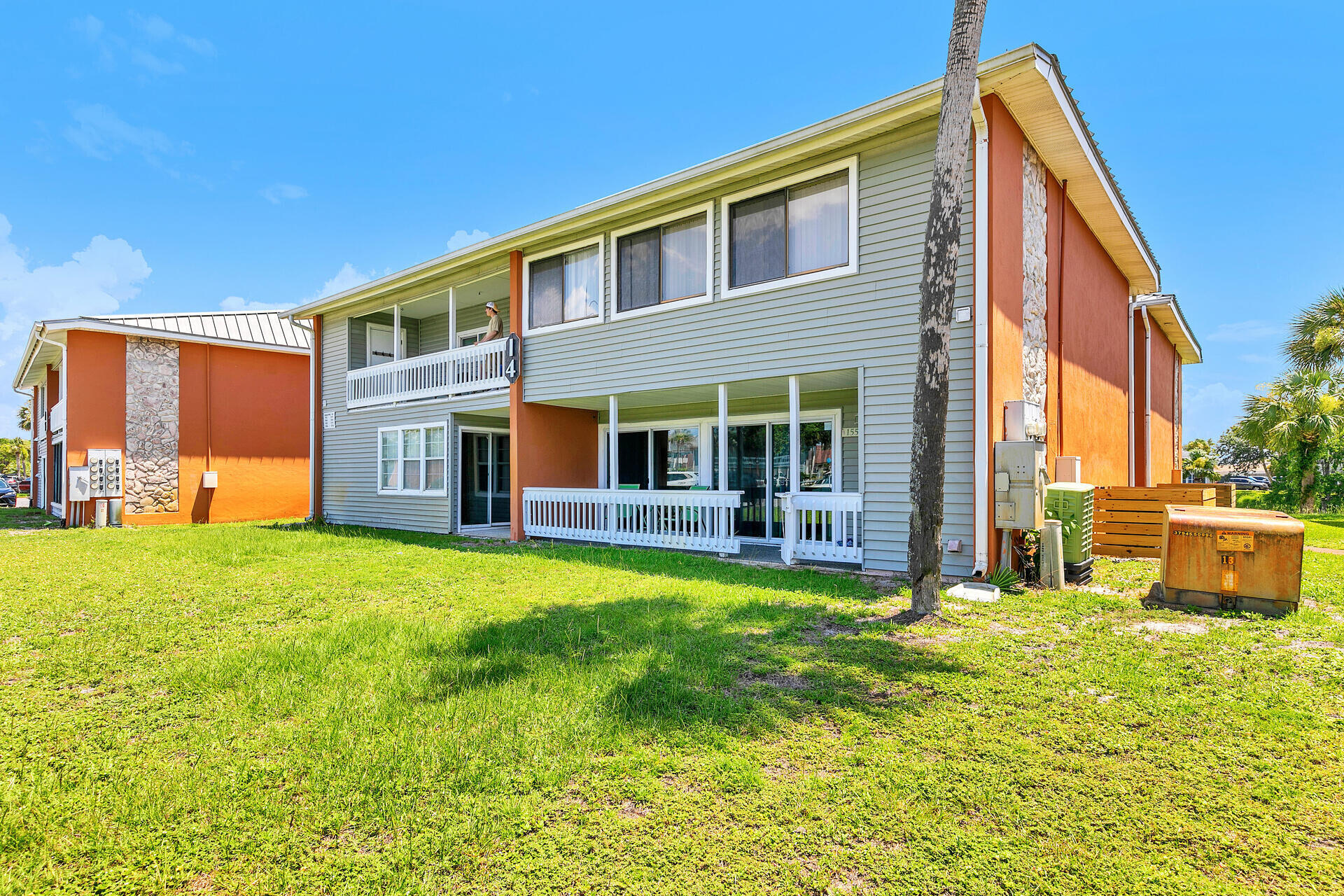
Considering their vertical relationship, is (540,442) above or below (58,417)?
below

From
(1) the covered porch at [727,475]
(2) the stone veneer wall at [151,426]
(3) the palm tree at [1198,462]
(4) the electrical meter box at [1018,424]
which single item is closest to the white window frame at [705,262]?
(1) the covered porch at [727,475]

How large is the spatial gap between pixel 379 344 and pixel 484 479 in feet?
15.8

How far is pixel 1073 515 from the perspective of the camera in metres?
7.11

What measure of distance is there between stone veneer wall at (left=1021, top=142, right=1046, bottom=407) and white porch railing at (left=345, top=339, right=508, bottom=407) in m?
8.52

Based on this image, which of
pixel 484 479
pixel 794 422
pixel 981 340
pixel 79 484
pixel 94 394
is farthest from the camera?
pixel 94 394

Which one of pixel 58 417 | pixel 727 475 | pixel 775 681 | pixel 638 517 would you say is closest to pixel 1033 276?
pixel 727 475

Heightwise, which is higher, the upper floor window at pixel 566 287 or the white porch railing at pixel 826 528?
the upper floor window at pixel 566 287

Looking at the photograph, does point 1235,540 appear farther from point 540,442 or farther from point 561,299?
point 540,442

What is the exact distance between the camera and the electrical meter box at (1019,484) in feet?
22.1

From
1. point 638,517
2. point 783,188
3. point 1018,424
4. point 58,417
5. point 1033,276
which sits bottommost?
point 638,517

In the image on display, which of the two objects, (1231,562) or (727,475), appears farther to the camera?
(727,475)

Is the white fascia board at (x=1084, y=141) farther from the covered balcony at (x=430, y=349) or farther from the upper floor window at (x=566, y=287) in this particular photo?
the covered balcony at (x=430, y=349)

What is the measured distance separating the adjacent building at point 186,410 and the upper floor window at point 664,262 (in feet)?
41.7

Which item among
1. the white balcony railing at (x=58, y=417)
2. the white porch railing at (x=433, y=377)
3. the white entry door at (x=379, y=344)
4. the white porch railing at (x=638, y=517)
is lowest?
the white porch railing at (x=638, y=517)
